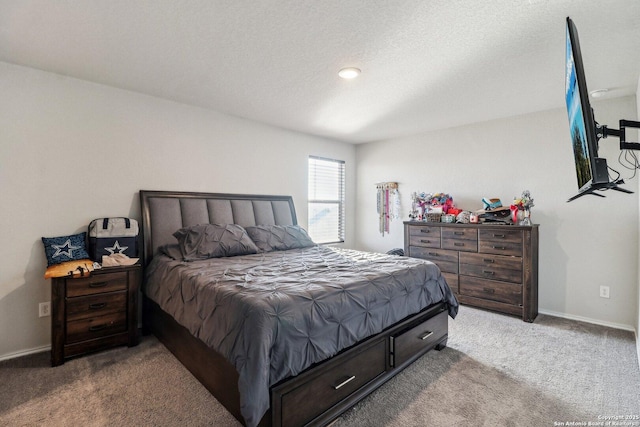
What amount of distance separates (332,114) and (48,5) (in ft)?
8.57

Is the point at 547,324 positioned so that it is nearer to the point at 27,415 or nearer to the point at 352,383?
the point at 352,383

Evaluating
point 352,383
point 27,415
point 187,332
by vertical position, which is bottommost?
point 27,415

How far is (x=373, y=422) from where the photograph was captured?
1772 millimetres

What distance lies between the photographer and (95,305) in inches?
99.3

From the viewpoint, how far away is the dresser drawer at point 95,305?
243 centimetres

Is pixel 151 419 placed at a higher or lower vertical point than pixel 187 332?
lower

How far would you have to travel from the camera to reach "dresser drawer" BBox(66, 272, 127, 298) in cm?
242

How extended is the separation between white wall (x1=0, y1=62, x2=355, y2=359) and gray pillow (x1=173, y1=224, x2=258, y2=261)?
659 mm

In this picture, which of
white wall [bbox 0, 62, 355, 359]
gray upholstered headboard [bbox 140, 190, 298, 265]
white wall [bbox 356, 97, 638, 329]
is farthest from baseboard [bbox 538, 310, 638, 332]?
white wall [bbox 0, 62, 355, 359]

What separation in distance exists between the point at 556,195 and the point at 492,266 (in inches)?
42.5

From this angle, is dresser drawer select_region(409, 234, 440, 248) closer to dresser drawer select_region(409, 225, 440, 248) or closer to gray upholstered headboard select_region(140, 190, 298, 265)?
dresser drawer select_region(409, 225, 440, 248)

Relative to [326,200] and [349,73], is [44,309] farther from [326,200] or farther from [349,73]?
[326,200]

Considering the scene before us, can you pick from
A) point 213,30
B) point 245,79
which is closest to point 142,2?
point 213,30

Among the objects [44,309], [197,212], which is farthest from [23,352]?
[197,212]
